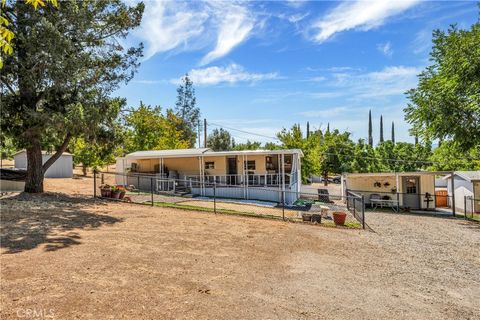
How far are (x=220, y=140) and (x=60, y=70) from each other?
131 feet

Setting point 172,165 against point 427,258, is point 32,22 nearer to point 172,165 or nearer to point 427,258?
point 172,165

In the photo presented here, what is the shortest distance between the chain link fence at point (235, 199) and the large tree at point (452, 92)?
5.46 metres

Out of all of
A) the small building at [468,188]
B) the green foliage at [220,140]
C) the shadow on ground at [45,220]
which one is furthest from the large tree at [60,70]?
the green foliage at [220,140]

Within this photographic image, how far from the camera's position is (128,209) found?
13.0 m

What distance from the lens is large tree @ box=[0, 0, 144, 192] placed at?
41.0 ft

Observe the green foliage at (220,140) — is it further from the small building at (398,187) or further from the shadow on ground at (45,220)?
the shadow on ground at (45,220)

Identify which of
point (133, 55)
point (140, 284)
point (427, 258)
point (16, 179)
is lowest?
point (427, 258)

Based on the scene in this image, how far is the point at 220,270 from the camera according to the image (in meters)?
6.32

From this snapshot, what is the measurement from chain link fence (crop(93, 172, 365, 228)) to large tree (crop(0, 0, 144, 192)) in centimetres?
309

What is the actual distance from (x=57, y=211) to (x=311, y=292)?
31.5 feet

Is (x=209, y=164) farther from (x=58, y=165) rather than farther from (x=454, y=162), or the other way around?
(x=454, y=162)

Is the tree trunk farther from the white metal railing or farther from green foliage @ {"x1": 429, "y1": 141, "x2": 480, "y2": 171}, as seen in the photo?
green foliage @ {"x1": 429, "y1": 141, "x2": 480, "y2": 171}

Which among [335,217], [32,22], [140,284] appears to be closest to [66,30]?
[32,22]

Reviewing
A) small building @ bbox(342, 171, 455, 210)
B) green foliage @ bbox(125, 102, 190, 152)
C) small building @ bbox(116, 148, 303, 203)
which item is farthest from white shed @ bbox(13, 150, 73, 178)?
small building @ bbox(342, 171, 455, 210)
